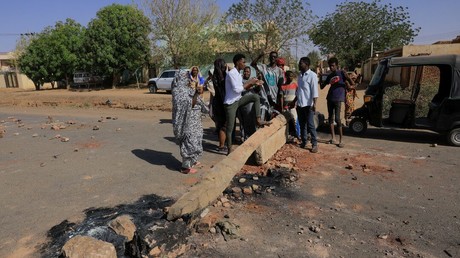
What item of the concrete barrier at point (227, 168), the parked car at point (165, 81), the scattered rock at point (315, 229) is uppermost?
the parked car at point (165, 81)

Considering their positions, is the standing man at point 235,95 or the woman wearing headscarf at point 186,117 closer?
the woman wearing headscarf at point 186,117

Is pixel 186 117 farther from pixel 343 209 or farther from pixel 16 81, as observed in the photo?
pixel 16 81

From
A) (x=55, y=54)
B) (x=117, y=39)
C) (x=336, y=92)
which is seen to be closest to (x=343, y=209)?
(x=336, y=92)

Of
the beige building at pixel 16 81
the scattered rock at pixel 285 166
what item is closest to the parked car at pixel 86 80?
the beige building at pixel 16 81

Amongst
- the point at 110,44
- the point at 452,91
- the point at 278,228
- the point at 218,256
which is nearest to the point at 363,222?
the point at 278,228

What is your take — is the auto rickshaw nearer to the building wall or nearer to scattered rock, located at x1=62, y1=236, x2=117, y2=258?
scattered rock, located at x1=62, y1=236, x2=117, y2=258

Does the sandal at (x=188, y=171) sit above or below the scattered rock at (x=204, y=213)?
above

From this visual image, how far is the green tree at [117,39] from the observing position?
2859 cm

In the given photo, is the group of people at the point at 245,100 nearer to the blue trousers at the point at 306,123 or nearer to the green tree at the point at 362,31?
the blue trousers at the point at 306,123

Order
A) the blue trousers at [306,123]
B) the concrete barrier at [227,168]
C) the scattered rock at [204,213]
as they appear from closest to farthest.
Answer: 1. the concrete barrier at [227,168]
2. the scattered rock at [204,213]
3. the blue trousers at [306,123]

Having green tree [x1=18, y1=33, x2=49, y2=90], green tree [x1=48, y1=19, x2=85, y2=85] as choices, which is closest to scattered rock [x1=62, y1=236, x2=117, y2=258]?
green tree [x1=48, y1=19, x2=85, y2=85]

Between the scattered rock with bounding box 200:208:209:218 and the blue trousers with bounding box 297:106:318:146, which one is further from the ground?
the blue trousers with bounding box 297:106:318:146

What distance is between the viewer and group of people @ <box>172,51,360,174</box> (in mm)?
5297

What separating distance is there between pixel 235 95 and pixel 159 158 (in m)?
1.82
